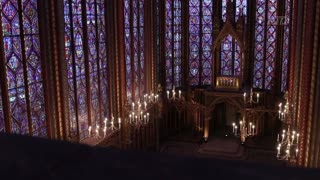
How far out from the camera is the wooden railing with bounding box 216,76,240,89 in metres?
17.6

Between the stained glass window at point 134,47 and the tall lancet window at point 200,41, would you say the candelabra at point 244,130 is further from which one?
the stained glass window at point 134,47

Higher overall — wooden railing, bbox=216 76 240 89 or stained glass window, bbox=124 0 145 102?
stained glass window, bbox=124 0 145 102

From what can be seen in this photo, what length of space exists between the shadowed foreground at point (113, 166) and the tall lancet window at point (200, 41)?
58.6 ft

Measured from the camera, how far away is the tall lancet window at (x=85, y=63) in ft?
38.3

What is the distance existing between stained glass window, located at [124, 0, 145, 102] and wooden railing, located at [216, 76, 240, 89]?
11.7 feet

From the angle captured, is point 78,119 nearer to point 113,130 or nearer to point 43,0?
point 113,130

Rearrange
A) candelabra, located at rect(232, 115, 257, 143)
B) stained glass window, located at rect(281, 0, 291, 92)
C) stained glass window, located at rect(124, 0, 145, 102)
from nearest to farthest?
stained glass window, located at rect(124, 0, 145, 102), candelabra, located at rect(232, 115, 257, 143), stained glass window, located at rect(281, 0, 291, 92)

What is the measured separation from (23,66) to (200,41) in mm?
11242

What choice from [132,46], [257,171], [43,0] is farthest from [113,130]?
[257,171]

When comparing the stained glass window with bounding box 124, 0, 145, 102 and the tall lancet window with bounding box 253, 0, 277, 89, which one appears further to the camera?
the tall lancet window with bounding box 253, 0, 277, 89

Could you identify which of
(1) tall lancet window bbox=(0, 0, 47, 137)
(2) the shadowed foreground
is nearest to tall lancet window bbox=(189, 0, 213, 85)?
(1) tall lancet window bbox=(0, 0, 47, 137)

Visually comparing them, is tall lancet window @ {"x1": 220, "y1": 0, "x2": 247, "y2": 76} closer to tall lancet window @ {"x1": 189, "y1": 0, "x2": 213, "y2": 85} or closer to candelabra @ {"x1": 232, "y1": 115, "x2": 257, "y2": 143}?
tall lancet window @ {"x1": 189, "y1": 0, "x2": 213, "y2": 85}

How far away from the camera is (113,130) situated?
1388 cm

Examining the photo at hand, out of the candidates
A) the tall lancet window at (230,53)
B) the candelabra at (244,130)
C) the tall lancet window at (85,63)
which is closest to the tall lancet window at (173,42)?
the tall lancet window at (230,53)
